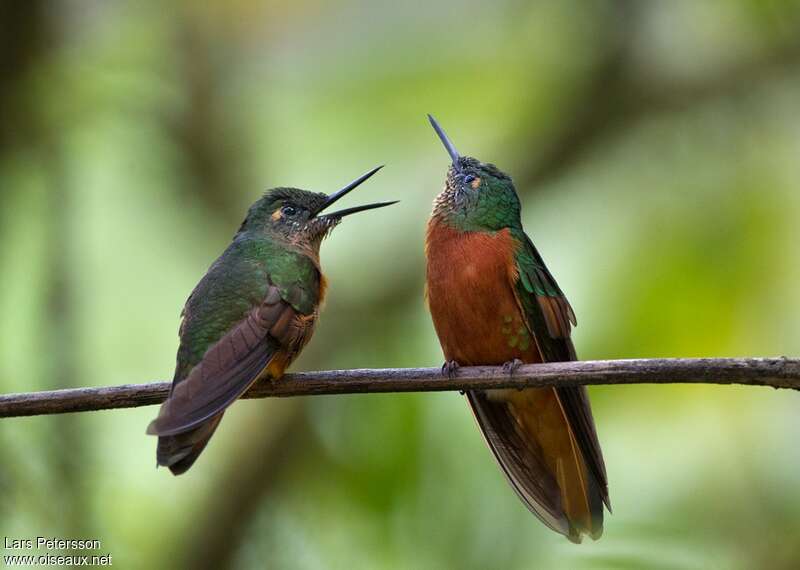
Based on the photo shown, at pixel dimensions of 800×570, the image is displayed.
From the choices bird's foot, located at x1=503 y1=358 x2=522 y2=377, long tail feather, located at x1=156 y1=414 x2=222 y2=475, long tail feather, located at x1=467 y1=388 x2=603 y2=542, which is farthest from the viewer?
long tail feather, located at x1=467 y1=388 x2=603 y2=542

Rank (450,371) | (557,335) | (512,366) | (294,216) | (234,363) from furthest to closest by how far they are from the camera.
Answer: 1. (294,216)
2. (557,335)
3. (512,366)
4. (450,371)
5. (234,363)

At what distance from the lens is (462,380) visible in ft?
13.9

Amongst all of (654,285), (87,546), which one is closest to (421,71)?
(654,285)

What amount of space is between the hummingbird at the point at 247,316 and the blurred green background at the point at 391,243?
63.0 inches

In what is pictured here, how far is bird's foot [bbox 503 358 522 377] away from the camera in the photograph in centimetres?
438

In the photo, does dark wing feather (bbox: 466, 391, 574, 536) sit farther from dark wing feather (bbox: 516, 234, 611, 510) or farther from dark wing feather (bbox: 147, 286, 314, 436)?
dark wing feather (bbox: 147, 286, 314, 436)

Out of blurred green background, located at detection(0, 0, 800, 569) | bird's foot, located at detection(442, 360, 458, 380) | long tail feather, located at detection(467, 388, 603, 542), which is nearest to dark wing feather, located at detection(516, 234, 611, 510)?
long tail feather, located at detection(467, 388, 603, 542)

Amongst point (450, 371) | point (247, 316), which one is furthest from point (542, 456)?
point (247, 316)

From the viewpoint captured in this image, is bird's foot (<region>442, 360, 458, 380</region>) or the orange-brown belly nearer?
bird's foot (<region>442, 360, 458, 380</region>)

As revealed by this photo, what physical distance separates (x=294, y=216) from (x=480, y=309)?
46.2 inches

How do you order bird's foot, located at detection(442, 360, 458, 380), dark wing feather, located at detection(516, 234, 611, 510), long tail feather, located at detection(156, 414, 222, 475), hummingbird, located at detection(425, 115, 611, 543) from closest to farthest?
long tail feather, located at detection(156, 414, 222, 475) < bird's foot, located at detection(442, 360, 458, 380) < dark wing feather, located at detection(516, 234, 611, 510) < hummingbird, located at detection(425, 115, 611, 543)

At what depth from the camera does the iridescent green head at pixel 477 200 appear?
531 cm

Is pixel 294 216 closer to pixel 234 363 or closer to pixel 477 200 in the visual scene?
pixel 477 200

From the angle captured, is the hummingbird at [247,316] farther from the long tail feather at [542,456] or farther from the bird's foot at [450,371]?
the long tail feather at [542,456]
